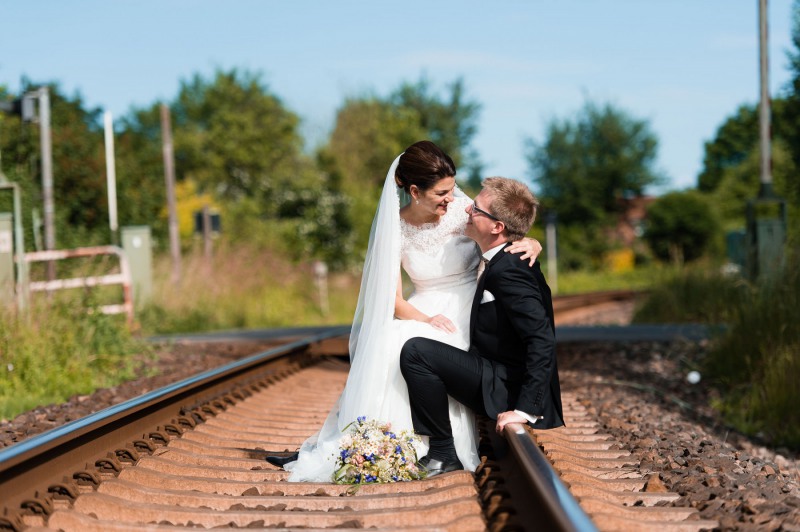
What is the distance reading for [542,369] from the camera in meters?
4.38

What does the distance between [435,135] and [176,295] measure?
52.6 m

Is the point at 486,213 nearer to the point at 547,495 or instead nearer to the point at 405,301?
the point at 405,301

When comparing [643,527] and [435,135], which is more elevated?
[435,135]

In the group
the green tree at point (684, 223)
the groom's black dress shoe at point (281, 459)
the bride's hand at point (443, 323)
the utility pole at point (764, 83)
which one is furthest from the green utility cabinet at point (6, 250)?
the green tree at point (684, 223)

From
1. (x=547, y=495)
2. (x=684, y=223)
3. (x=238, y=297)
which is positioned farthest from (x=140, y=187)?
(x=547, y=495)

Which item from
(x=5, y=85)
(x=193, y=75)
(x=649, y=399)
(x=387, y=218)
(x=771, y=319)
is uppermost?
(x=193, y=75)

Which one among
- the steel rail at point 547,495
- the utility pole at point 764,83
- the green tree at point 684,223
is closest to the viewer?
the steel rail at point 547,495

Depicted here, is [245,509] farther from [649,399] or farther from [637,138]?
[637,138]

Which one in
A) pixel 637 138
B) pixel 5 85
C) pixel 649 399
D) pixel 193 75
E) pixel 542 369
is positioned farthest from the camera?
pixel 193 75

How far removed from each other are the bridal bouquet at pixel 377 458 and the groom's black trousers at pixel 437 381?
137 millimetres

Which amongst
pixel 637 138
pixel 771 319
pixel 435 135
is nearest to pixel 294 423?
pixel 771 319

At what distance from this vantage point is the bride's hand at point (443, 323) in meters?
4.75

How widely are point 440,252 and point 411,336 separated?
0.52m

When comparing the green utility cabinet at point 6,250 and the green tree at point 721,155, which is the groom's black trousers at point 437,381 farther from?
the green tree at point 721,155
